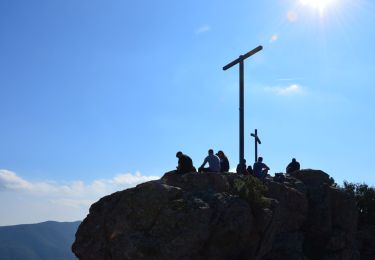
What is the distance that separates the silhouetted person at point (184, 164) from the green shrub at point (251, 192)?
234 centimetres

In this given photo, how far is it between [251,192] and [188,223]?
10.4 feet

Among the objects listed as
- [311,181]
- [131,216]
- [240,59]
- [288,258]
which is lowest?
[288,258]

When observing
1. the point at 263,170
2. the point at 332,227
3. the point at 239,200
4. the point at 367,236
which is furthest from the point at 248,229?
the point at 367,236

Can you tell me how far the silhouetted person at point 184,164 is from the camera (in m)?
19.0

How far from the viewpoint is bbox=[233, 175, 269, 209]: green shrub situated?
656 inches

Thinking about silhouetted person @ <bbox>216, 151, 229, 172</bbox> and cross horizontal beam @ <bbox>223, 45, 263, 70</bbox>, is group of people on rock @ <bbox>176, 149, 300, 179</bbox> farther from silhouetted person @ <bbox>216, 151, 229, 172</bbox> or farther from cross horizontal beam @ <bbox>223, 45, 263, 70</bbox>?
cross horizontal beam @ <bbox>223, 45, 263, 70</bbox>

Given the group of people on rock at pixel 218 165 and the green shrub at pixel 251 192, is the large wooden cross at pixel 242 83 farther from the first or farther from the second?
the green shrub at pixel 251 192

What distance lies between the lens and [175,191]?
16062 millimetres

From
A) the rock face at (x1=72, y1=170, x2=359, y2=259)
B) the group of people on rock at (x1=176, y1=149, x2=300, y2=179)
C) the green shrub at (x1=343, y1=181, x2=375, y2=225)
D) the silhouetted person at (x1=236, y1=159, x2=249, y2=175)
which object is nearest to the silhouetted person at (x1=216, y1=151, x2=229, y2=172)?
the group of people on rock at (x1=176, y1=149, x2=300, y2=179)

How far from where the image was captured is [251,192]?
55.3 ft

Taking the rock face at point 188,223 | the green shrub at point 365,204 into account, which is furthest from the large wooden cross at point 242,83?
the green shrub at point 365,204

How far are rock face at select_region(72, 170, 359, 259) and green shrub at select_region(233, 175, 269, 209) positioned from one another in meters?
0.05

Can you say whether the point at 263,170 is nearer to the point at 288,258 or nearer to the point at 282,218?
the point at 282,218

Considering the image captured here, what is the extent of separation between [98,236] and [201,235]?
357 centimetres
